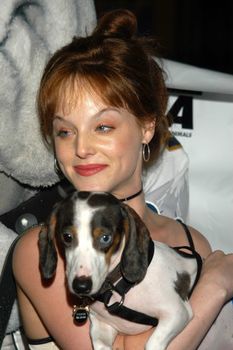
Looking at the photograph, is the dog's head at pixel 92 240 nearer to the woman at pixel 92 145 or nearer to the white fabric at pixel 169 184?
the woman at pixel 92 145

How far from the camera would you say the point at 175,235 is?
2305mm

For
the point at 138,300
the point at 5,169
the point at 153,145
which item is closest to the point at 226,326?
the point at 138,300

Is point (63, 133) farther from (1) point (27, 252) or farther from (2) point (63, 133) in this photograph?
(1) point (27, 252)

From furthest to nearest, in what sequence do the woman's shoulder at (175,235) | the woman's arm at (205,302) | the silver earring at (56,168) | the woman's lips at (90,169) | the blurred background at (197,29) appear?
the blurred background at (197,29) < the woman's shoulder at (175,235) < the silver earring at (56,168) < the woman's lips at (90,169) < the woman's arm at (205,302)

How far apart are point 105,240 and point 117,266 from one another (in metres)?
0.13

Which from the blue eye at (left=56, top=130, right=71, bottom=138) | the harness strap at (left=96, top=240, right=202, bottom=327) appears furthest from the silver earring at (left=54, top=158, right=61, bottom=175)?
the harness strap at (left=96, top=240, right=202, bottom=327)

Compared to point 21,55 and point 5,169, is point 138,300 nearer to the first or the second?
point 5,169

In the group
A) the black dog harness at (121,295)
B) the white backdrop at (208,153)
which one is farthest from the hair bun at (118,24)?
the black dog harness at (121,295)

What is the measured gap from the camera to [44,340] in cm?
209

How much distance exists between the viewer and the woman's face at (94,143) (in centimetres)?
197

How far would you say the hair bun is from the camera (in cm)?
222

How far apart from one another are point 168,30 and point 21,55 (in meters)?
5.85

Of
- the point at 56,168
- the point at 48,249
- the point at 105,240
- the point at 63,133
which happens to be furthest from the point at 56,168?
the point at 105,240

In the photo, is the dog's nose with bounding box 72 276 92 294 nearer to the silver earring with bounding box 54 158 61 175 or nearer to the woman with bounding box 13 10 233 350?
the woman with bounding box 13 10 233 350
